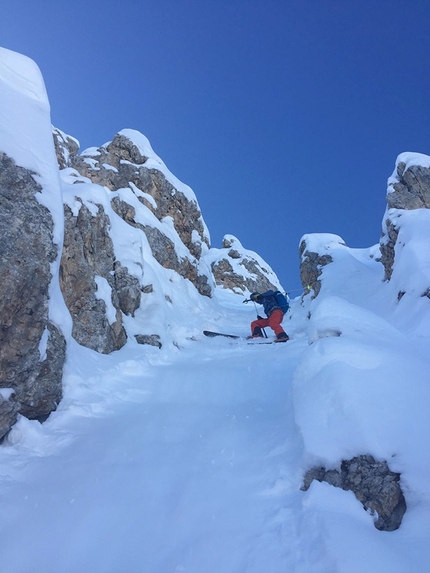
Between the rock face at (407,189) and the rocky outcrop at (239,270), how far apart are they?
80.5 feet

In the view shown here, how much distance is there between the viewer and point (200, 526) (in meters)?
3.39

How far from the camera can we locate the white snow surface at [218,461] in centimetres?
303

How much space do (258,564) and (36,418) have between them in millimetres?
4213

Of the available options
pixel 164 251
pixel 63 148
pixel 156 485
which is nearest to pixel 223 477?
pixel 156 485

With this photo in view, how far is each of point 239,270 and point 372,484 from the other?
44.5 meters

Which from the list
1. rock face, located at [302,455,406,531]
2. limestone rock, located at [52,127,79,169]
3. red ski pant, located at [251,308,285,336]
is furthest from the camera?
limestone rock, located at [52,127,79,169]

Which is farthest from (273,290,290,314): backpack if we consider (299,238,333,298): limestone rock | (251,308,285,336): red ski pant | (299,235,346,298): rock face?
(299,238,333,298): limestone rock

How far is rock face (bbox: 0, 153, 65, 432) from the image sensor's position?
534 centimetres

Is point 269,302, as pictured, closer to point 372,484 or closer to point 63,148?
point 372,484

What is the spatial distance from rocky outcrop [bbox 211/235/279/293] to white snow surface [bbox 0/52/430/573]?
122ft

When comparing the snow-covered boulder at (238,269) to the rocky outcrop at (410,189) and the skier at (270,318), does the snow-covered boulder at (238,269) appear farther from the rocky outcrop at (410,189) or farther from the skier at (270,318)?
the skier at (270,318)

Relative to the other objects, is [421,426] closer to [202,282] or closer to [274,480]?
[274,480]

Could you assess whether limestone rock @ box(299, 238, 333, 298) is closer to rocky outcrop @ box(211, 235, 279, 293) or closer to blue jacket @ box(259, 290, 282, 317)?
blue jacket @ box(259, 290, 282, 317)

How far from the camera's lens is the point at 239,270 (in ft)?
156
